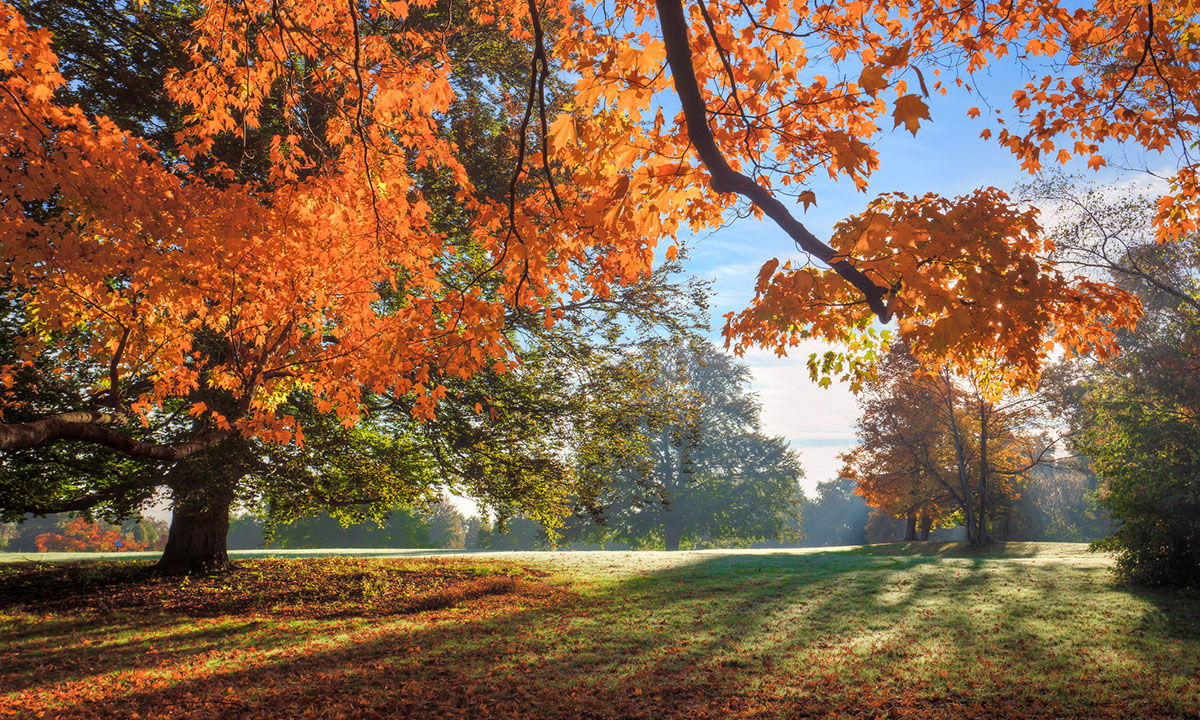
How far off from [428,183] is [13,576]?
39.7ft

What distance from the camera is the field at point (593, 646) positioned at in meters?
6.00

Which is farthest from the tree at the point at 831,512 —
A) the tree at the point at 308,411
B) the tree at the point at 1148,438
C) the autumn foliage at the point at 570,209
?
the autumn foliage at the point at 570,209

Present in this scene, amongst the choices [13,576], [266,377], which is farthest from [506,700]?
[13,576]

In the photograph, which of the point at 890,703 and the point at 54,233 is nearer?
the point at 890,703

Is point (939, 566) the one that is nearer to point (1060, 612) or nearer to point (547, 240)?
point (1060, 612)

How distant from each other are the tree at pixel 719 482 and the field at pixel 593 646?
2934 cm

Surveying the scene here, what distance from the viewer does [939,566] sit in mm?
→ 16594

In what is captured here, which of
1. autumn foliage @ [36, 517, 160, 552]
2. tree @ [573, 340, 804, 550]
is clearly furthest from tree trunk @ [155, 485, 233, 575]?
autumn foliage @ [36, 517, 160, 552]

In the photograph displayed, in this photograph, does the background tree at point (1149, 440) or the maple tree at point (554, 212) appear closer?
Result: the maple tree at point (554, 212)

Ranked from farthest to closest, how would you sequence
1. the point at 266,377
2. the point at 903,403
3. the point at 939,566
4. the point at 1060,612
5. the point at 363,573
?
1. the point at 903,403
2. the point at 939,566
3. the point at 363,573
4. the point at 1060,612
5. the point at 266,377

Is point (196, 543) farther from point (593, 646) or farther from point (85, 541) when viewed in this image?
point (85, 541)

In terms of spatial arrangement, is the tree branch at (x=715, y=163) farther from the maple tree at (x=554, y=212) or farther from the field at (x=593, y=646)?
the field at (x=593, y=646)

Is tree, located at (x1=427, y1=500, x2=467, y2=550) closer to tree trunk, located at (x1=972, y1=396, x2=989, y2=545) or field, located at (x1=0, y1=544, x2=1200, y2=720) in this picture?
tree trunk, located at (x1=972, y1=396, x2=989, y2=545)

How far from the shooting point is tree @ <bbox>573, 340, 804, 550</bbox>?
43.8 m
